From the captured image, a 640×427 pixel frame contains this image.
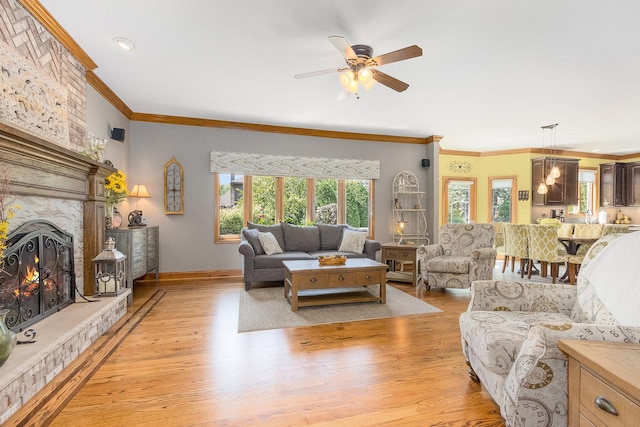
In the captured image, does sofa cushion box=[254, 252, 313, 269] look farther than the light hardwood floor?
Yes

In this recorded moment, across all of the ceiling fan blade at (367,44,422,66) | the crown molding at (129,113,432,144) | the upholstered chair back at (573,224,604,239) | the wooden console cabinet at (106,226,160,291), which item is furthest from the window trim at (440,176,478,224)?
the wooden console cabinet at (106,226,160,291)

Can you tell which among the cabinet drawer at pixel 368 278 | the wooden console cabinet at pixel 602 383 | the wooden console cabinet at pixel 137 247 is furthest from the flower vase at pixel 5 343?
the cabinet drawer at pixel 368 278

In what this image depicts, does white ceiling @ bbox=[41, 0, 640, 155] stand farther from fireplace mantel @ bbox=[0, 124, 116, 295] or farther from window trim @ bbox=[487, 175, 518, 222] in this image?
window trim @ bbox=[487, 175, 518, 222]

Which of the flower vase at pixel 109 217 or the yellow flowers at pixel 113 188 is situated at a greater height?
the yellow flowers at pixel 113 188

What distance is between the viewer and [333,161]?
569 cm

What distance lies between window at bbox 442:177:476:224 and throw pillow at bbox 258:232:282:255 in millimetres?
4571

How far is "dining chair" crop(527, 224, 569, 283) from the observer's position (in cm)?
469

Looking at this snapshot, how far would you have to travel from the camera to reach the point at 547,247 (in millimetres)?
4758

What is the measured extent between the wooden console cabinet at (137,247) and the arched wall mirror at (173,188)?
442 millimetres

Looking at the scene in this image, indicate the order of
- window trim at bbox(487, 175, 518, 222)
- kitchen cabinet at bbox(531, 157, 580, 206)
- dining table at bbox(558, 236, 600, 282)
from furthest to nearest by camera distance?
window trim at bbox(487, 175, 518, 222) → kitchen cabinet at bbox(531, 157, 580, 206) → dining table at bbox(558, 236, 600, 282)

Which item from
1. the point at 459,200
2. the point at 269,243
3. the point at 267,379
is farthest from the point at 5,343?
the point at 459,200

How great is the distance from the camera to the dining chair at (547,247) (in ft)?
15.4

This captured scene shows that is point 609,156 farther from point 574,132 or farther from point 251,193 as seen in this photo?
point 251,193

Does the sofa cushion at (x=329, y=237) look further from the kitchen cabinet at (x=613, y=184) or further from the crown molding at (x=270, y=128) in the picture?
the kitchen cabinet at (x=613, y=184)
